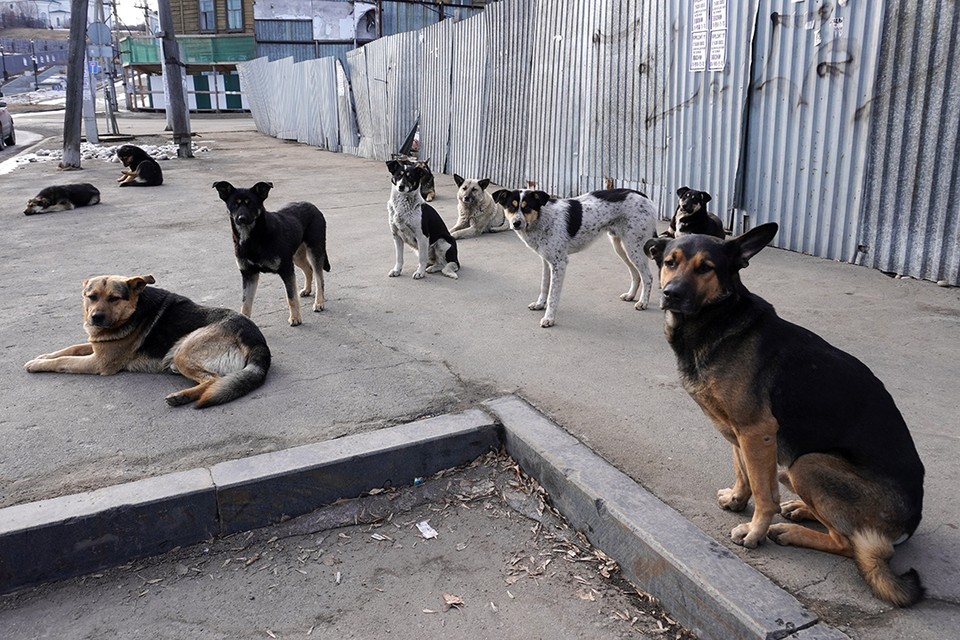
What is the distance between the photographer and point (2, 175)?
16969mm

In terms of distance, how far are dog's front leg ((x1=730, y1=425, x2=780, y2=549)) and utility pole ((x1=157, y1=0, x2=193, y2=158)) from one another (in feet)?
68.1

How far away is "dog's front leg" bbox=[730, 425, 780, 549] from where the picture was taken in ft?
9.56

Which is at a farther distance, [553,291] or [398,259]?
[398,259]

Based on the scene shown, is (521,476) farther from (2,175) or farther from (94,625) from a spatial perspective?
(2,175)

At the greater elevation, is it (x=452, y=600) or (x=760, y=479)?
(x=760, y=479)

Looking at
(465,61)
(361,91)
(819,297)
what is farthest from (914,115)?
(361,91)

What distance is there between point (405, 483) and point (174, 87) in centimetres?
2050

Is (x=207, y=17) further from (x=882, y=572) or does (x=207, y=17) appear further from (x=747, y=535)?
(x=882, y=572)

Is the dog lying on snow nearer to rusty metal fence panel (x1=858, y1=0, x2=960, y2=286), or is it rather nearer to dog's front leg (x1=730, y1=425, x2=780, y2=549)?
rusty metal fence panel (x1=858, y1=0, x2=960, y2=286)

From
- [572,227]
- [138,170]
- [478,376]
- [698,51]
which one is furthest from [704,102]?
[138,170]

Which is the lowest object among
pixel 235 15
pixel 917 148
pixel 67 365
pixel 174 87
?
pixel 67 365

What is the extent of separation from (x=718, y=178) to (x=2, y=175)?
1653 cm

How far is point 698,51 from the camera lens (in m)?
8.93

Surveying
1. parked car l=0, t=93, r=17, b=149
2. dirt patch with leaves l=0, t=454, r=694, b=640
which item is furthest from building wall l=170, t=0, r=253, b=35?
dirt patch with leaves l=0, t=454, r=694, b=640
